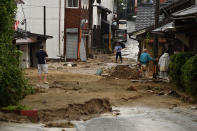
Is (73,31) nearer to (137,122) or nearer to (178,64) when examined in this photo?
(178,64)

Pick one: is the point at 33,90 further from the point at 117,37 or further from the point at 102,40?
the point at 117,37

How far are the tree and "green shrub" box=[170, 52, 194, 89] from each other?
7.78 m

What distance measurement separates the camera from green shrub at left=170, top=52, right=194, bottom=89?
56.0 feet

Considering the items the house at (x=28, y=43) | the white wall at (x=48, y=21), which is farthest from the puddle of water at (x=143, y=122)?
the white wall at (x=48, y=21)

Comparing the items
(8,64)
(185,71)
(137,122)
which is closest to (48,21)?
(185,71)

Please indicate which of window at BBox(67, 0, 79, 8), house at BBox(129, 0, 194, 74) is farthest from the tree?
window at BBox(67, 0, 79, 8)

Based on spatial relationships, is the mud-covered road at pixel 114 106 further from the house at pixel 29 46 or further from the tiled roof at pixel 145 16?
the tiled roof at pixel 145 16

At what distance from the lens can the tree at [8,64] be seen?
10.7 meters

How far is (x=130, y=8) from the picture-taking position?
9062 centimetres

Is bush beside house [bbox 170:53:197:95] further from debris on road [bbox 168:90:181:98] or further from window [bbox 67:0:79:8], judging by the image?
window [bbox 67:0:79:8]

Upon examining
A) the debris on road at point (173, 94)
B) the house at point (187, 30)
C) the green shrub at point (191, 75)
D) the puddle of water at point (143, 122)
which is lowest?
the puddle of water at point (143, 122)

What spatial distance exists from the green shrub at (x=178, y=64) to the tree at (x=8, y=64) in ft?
25.5

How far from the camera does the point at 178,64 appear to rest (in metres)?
17.2

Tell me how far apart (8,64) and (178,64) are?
8293 millimetres
